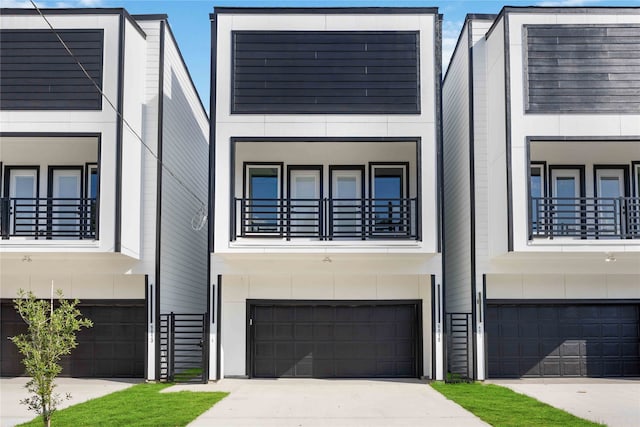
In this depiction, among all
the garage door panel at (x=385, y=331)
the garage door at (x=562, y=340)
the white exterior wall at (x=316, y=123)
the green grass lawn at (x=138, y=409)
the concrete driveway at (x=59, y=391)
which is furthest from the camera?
the garage door panel at (x=385, y=331)

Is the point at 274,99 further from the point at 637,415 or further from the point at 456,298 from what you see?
the point at 637,415

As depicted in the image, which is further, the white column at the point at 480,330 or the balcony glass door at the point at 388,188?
the balcony glass door at the point at 388,188

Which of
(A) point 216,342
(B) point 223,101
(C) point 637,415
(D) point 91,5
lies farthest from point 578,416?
(D) point 91,5

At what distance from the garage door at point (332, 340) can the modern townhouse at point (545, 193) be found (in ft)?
4.36

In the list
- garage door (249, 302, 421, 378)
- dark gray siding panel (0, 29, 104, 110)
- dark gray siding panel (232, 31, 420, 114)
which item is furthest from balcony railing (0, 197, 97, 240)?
garage door (249, 302, 421, 378)

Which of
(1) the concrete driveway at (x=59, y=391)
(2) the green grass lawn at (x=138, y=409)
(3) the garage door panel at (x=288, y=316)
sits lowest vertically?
(1) the concrete driveway at (x=59, y=391)

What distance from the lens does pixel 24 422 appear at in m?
12.7

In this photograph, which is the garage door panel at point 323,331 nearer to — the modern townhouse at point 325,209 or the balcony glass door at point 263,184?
the modern townhouse at point 325,209

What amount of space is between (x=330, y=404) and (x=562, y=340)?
7399 mm

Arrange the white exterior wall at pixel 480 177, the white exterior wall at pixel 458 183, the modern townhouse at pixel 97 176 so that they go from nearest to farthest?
the modern townhouse at pixel 97 176
the white exterior wall at pixel 480 177
the white exterior wall at pixel 458 183

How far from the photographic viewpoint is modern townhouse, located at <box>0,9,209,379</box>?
17656 millimetres

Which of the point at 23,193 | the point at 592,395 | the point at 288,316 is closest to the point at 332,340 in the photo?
the point at 288,316

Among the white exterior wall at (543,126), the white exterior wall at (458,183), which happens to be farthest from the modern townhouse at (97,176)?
the white exterior wall at (543,126)

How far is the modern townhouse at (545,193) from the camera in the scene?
1766cm
